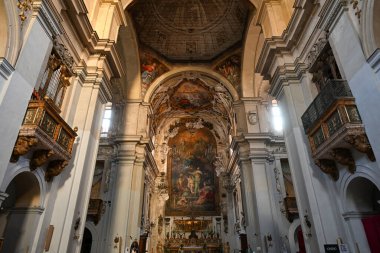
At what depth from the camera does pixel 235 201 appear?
17625mm

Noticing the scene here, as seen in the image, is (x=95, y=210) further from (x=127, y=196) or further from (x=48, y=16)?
(x=48, y=16)

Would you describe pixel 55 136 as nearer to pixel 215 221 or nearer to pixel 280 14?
pixel 280 14

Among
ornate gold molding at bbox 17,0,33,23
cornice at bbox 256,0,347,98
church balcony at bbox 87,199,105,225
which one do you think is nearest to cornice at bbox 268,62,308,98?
cornice at bbox 256,0,347,98

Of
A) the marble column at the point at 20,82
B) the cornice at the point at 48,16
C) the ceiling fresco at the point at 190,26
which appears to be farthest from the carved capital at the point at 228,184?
the marble column at the point at 20,82

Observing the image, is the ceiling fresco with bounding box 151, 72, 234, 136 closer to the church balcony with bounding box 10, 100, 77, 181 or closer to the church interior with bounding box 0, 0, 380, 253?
the church interior with bounding box 0, 0, 380, 253

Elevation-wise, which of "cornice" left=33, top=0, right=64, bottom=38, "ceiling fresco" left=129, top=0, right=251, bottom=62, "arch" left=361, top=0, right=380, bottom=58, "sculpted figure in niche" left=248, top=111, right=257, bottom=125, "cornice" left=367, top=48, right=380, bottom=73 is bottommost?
"cornice" left=367, top=48, right=380, bottom=73

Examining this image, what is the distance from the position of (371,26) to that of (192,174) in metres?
18.9

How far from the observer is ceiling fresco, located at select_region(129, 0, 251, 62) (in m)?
13.0

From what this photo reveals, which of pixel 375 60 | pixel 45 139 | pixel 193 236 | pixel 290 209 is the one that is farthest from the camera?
pixel 193 236

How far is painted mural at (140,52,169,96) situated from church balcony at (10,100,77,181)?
30.4 ft

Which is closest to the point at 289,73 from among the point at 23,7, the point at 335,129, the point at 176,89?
the point at 335,129

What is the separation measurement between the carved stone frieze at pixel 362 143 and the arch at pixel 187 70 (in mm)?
10326

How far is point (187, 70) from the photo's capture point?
16.0 meters

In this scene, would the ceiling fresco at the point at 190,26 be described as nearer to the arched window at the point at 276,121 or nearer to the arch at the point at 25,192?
the arched window at the point at 276,121
